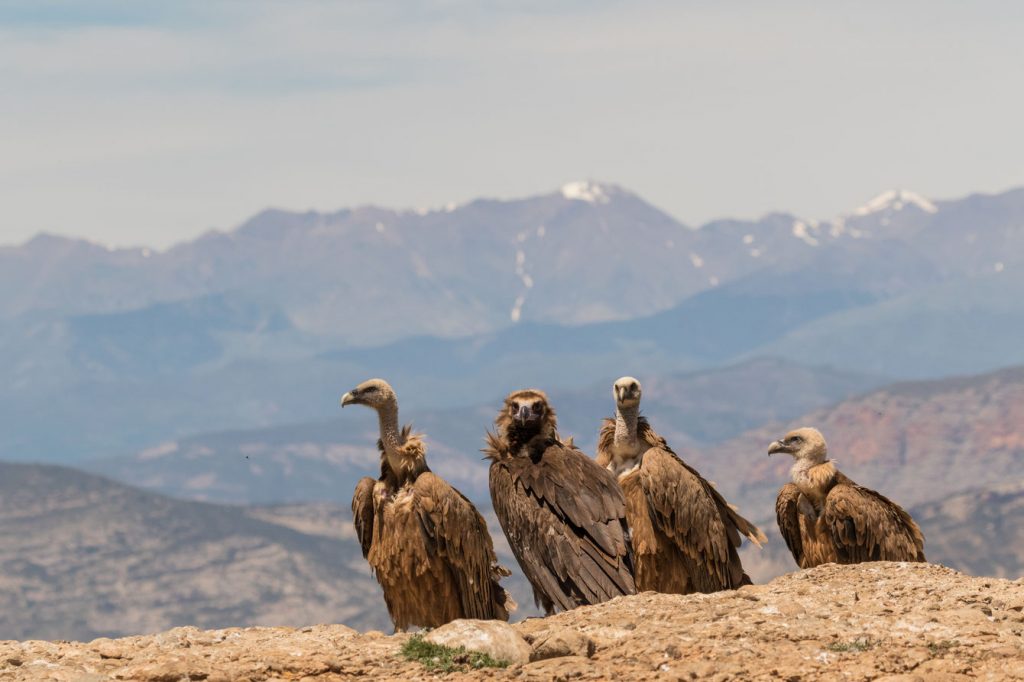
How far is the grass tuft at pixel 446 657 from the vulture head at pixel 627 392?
6.88 m

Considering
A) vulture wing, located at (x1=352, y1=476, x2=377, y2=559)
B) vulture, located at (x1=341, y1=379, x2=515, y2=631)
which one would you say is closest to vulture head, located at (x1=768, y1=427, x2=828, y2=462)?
vulture, located at (x1=341, y1=379, x2=515, y2=631)

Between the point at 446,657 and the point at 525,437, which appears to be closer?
the point at 446,657

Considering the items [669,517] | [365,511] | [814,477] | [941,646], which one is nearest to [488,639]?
[941,646]

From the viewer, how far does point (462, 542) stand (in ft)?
67.6

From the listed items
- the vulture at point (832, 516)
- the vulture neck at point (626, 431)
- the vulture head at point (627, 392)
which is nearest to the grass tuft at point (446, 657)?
the vulture head at point (627, 392)

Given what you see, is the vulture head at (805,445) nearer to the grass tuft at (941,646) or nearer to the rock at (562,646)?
the grass tuft at (941,646)

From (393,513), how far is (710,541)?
443 centimetres

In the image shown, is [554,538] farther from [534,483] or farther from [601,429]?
[601,429]

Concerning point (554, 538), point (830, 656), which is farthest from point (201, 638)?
point (830, 656)

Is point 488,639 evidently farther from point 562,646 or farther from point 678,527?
point 678,527

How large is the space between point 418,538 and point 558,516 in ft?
6.29

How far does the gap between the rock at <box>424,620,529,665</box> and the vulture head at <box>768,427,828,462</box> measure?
958cm

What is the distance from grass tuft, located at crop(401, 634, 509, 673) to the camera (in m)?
15.2

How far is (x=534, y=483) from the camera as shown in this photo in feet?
66.4
